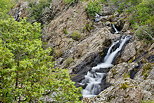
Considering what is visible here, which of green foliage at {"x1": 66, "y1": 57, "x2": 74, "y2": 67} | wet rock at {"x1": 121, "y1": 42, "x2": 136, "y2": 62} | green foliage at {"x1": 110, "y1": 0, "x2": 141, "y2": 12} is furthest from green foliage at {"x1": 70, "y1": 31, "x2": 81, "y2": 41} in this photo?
wet rock at {"x1": 121, "y1": 42, "x2": 136, "y2": 62}

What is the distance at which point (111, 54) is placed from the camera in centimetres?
3472

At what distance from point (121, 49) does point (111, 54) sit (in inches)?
77.9

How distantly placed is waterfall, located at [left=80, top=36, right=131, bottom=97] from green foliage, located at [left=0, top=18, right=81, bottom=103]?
42.9 ft

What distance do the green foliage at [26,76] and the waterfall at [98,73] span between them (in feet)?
42.9

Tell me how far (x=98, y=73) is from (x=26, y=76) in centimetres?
1971

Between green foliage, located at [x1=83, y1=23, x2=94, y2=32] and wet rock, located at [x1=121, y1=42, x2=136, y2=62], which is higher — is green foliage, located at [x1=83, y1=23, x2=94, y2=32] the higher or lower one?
the higher one

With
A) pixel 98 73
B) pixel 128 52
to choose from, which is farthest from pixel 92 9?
pixel 98 73

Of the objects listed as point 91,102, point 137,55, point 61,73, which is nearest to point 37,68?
point 61,73

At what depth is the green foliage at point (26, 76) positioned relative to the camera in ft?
35.2

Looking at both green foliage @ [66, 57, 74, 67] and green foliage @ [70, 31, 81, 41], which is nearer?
green foliage @ [66, 57, 74, 67]

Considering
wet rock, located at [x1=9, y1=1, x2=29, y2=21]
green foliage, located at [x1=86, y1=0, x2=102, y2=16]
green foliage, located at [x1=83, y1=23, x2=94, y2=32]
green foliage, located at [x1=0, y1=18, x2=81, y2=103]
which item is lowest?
green foliage, located at [x1=0, y1=18, x2=81, y2=103]

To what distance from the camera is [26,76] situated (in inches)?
453

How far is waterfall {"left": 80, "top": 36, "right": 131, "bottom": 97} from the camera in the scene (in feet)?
83.9

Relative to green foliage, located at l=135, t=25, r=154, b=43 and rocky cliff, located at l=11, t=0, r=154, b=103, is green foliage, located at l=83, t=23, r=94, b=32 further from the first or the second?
green foliage, located at l=135, t=25, r=154, b=43
